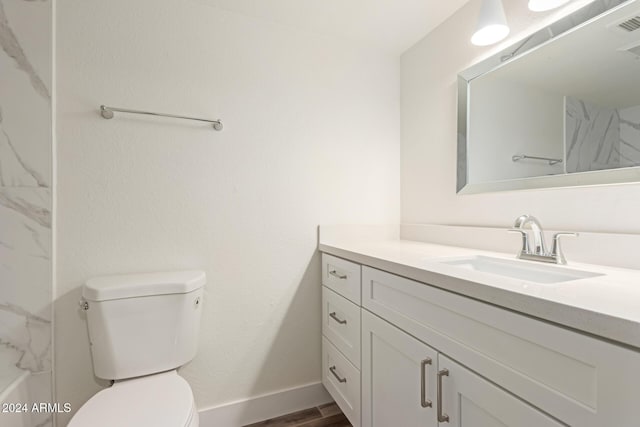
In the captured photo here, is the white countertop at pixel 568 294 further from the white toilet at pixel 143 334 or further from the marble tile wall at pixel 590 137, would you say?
the white toilet at pixel 143 334

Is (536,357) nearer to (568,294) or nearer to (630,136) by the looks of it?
(568,294)

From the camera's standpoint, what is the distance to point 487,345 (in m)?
0.67

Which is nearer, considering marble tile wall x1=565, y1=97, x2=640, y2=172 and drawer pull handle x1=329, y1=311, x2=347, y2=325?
marble tile wall x1=565, y1=97, x2=640, y2=172

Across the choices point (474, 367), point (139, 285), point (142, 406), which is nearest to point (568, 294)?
point (474, 367)

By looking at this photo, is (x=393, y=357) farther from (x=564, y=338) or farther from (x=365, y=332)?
(x=564, y=338)

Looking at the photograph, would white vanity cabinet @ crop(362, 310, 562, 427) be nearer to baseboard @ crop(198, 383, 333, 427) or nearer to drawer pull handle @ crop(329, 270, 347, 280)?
drawer pull handle @ crop(329, 270, 347, 280)

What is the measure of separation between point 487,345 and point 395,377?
425 millimetres

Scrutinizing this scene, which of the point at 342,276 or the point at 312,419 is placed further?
the point at 312,419

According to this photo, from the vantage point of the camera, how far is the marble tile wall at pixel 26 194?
1122 millimetres

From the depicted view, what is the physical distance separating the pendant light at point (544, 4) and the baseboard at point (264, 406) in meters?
1.97

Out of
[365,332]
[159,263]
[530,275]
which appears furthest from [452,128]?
[159,263]

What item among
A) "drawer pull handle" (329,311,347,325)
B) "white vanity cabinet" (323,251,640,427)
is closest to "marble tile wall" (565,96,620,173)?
"white vanity cabinet" (323,251,640,427)

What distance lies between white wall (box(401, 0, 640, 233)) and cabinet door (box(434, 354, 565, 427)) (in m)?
0.72

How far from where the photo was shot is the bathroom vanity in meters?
0.48
